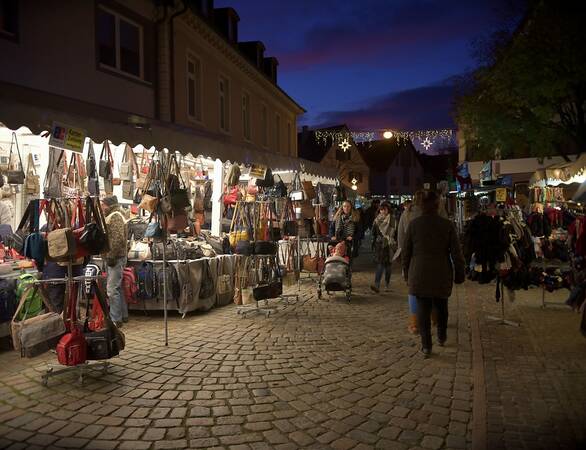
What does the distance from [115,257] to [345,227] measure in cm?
463

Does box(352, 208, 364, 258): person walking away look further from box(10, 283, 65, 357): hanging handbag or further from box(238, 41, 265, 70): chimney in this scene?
box(238, 41, 265, 70): chimney

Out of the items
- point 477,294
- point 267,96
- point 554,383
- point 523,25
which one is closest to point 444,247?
point 554,383

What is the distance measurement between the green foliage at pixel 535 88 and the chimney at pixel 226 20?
1002cm

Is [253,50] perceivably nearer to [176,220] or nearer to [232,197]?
[232,197]

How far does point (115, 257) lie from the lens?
23.2 ft

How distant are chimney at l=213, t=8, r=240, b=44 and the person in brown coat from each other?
16.7 metres

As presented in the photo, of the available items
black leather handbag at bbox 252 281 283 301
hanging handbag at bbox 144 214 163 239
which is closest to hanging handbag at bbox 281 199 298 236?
black leather handbag at bbox 252 281 283 301

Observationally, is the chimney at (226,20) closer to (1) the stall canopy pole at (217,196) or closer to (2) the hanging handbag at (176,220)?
(1) the stall canopy pole at (217,196)

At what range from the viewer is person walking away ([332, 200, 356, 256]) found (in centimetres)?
971

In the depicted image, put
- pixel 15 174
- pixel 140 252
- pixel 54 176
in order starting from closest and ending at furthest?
1. pixel 54 176
2. pixel 15 174
3. pixel 140 252

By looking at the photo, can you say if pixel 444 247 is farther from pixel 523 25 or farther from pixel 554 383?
pixel 523 25

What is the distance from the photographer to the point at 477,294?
981 cm

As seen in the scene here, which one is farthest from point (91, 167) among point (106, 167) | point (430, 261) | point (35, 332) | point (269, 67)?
point (269, 67)

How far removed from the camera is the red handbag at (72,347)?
4.79 metres
